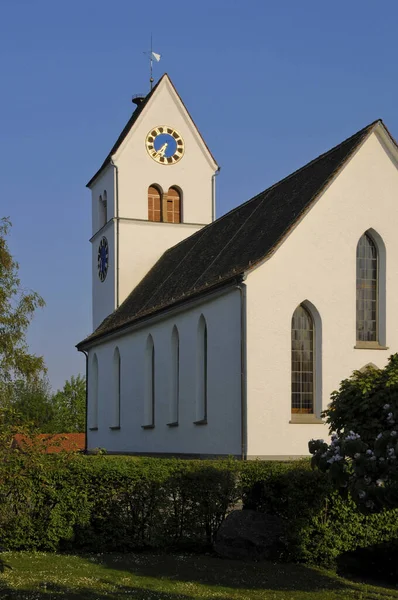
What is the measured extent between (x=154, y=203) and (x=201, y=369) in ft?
54.3

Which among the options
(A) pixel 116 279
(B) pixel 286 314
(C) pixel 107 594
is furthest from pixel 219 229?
(C) pixel 107 594

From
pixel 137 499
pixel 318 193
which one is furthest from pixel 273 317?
pixel 137 499

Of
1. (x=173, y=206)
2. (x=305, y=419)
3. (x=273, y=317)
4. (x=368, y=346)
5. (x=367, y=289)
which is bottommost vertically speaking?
(x=305, y=419)

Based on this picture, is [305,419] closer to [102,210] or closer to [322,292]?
[322,292]

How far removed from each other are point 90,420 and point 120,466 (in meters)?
27.4

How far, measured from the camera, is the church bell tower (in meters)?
43.9

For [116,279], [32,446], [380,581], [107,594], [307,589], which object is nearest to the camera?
[107,594]

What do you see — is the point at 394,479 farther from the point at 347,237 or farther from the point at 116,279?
the point at 116,279

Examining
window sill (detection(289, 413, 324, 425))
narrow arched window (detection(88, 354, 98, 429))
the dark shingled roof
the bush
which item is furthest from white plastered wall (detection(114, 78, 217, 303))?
the bush

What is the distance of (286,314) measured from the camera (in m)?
26.2

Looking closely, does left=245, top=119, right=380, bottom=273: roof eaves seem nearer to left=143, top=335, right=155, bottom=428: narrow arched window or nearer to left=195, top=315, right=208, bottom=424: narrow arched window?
left=195, top=315, right=208, bottom=424: narrow arched window

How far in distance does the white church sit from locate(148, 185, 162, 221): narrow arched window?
22.1 feet

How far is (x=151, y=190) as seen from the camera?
1763 inches

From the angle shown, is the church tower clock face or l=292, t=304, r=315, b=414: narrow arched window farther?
the church tower clock face
